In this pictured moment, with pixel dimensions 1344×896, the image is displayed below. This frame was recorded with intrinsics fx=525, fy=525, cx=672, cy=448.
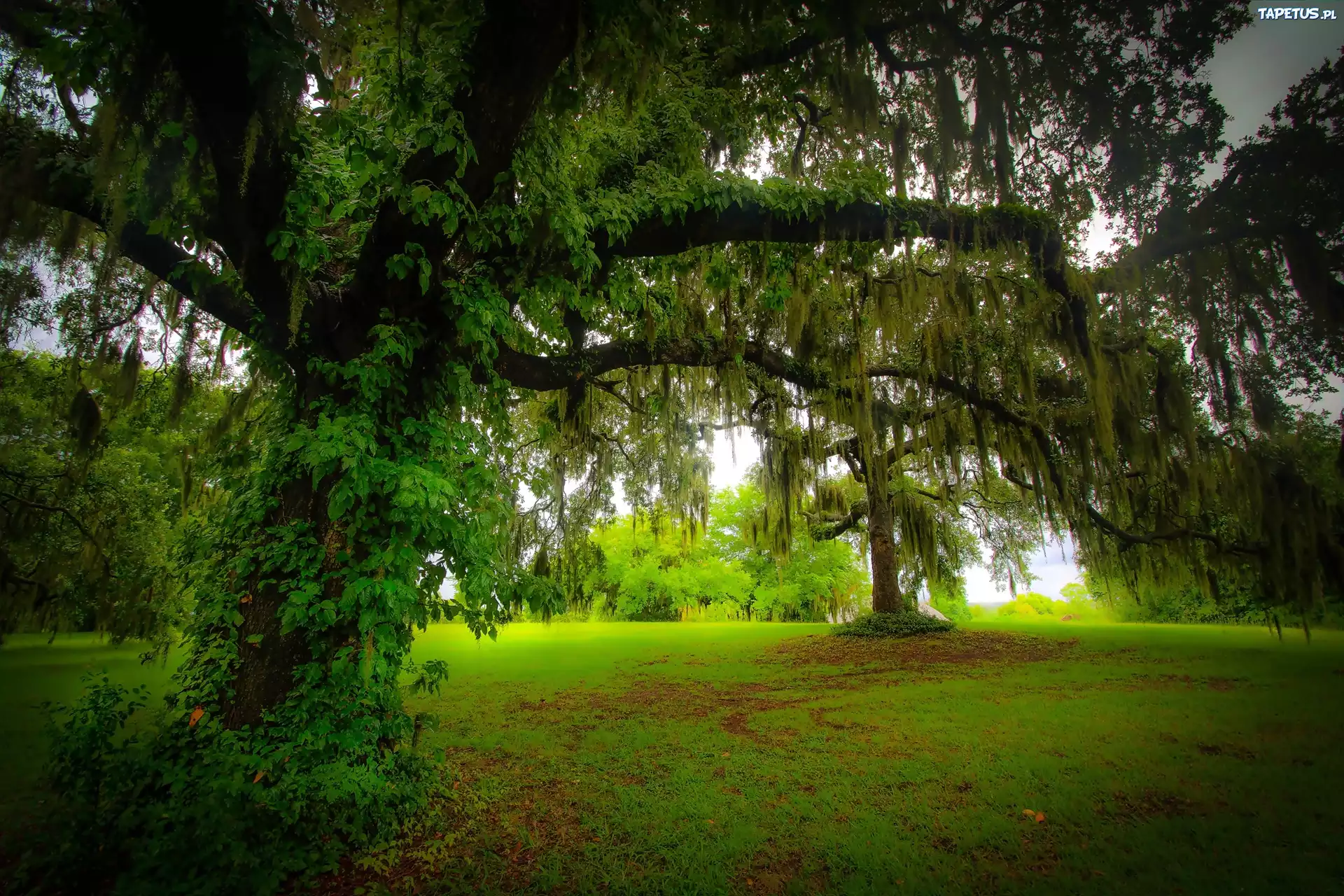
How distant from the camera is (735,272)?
639cm

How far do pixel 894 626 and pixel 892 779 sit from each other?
10431mm

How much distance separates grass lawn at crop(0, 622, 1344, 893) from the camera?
3.16 metres

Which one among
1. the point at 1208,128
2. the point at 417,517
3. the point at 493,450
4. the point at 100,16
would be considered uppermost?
the point at 1208,128

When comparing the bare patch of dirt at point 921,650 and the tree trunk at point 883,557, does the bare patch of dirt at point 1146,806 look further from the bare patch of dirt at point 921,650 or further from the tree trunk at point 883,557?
the tree trunk at point 883,557

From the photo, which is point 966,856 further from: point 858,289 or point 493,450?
point 858,289

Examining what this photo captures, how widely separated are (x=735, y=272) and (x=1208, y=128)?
4.43m

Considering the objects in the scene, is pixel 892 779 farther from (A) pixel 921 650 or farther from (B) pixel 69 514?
(B) pixel 69 514

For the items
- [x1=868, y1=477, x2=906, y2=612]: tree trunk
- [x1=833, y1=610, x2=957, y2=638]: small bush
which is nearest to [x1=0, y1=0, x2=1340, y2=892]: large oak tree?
[x1=868, y1=477, x2=906, y2=612]: tree trunk

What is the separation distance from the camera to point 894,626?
13.9 m

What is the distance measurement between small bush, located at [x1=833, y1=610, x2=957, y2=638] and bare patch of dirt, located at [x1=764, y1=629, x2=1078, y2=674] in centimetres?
27

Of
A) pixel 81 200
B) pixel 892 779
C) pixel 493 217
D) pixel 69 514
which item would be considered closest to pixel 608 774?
pixel 892 779

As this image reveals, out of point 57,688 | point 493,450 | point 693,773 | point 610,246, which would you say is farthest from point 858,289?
point 57,688

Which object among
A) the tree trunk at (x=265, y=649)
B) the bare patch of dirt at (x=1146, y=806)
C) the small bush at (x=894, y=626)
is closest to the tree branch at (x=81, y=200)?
the tree trunk at (x=265, y=649)

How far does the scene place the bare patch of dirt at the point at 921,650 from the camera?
10.9 m
